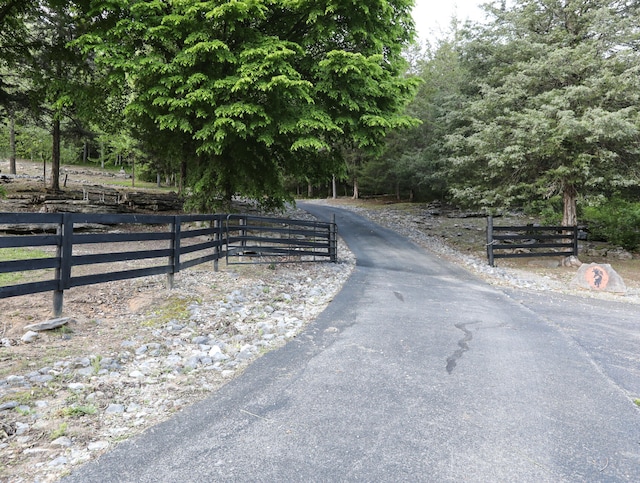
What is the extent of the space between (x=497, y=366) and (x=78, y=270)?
7.74 metres

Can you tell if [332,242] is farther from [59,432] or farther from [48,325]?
[59,432]

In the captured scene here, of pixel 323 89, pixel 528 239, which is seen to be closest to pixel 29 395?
pixel 323 89

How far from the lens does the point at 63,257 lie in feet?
14.1

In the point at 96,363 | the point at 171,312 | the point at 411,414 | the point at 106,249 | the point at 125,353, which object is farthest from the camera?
the point at 106,249

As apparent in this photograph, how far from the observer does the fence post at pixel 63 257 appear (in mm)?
4234

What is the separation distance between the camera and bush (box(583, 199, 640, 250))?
14.9 meters

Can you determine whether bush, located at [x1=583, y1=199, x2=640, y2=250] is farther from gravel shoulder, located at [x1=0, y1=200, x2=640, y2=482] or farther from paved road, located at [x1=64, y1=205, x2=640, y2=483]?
paved road, located at [x1=64, y1=205, x2=640, y2=483]

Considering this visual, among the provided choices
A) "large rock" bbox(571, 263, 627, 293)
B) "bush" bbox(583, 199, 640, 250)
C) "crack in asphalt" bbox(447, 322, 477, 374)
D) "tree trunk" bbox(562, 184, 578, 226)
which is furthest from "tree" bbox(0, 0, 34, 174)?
"bush" bbox(583, 199, 640, 250)

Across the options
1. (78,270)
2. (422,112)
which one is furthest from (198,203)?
(422,112)

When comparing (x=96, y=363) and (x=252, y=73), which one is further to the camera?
(x=252, y=73)

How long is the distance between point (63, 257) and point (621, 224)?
61.4 feet

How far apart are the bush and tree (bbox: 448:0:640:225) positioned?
405 centimetres

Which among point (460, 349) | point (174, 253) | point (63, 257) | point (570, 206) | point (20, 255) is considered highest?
point (570, 206)

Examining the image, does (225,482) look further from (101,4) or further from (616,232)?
(616,232)
